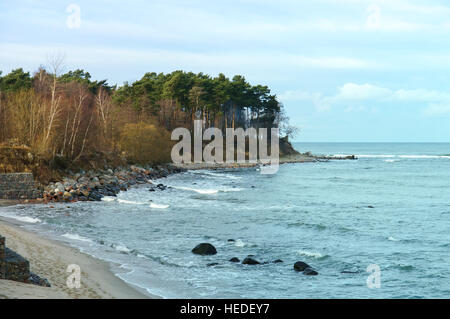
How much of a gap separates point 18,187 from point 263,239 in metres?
18.9

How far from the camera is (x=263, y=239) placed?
71.7 feet

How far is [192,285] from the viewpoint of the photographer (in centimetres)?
1381

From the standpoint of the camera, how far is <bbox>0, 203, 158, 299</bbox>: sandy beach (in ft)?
33.2

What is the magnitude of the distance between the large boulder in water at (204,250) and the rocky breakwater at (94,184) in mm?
16777

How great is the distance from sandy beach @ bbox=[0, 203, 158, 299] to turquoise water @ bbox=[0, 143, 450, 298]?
35.6 inches

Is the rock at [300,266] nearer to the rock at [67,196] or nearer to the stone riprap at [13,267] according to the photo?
the stone riprap at [13,267]

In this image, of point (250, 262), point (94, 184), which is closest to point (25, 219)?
point (250, 262)

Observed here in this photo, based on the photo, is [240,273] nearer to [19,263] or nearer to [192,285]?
[192,285]

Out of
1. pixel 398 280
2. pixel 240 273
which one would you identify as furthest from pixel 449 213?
pixel 240 273

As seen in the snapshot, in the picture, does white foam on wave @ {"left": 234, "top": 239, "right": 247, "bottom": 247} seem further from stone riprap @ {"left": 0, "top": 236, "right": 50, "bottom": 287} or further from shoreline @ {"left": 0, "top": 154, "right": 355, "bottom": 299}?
stone riprap @ {"left": 0, "top": 236, "right": 50, "bottom": 287}

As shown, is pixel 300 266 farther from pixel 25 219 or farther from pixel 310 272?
pixel 25 219
